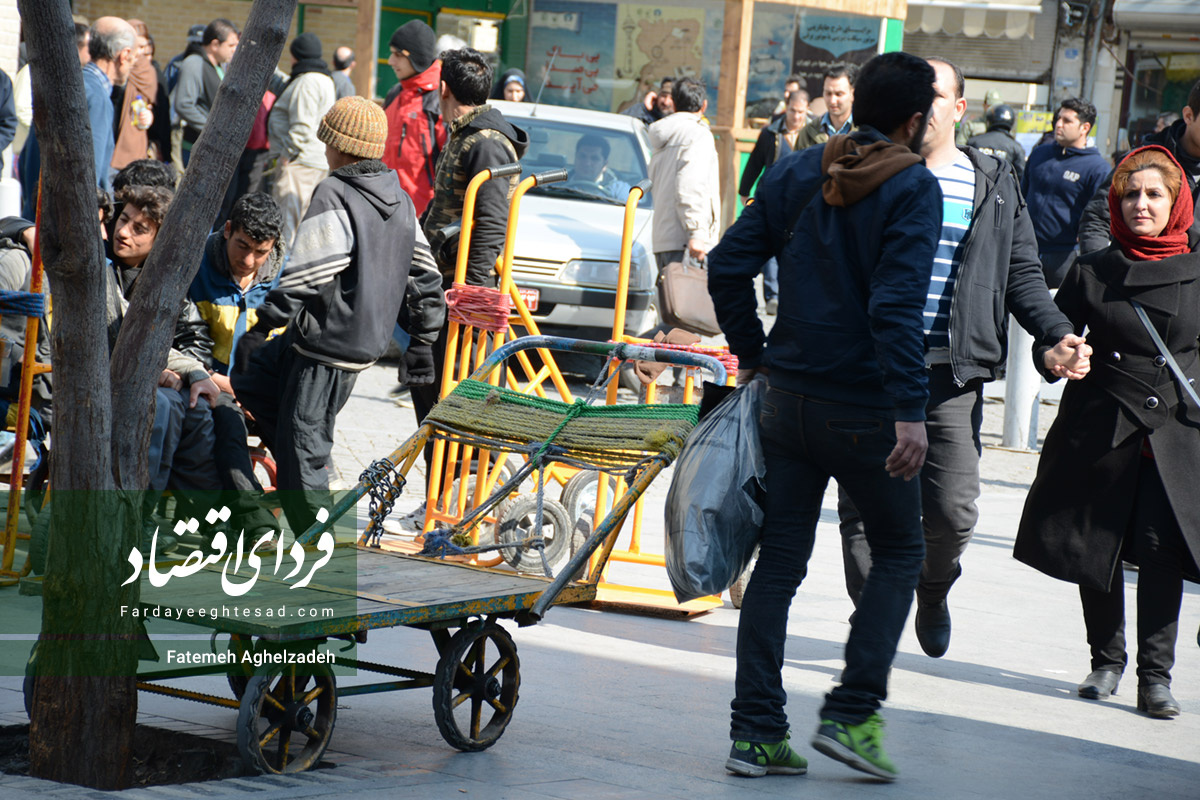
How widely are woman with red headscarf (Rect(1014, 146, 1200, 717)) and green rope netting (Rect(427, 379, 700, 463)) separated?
5.34 ft

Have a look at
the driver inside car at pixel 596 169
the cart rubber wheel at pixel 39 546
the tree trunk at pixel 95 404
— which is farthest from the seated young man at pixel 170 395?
the driver inside car at pixel 596 169

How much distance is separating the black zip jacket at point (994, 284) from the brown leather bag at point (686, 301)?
254cm

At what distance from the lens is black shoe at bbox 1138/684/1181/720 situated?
5.18 meters

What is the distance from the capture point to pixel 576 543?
6938mm

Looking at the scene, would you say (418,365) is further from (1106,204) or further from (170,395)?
(1106,204)

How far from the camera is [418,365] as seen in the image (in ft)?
21.4

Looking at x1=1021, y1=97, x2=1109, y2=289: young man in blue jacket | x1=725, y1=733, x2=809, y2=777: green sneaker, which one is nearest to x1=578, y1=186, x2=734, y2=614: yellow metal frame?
Result: x1=725, y1=733, x2=809, y2=777: green sneaker

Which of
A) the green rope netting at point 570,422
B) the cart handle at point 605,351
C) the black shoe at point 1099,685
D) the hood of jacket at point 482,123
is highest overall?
the hood of jacket at point 482,123

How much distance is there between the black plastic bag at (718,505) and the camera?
4.14 m

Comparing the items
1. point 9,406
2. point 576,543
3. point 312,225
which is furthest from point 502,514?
point 9,406

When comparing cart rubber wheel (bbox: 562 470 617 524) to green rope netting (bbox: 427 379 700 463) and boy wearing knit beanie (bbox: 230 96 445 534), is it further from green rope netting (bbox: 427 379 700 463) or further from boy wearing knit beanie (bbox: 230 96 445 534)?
green rope netting (bbox: 427 379 700 463)

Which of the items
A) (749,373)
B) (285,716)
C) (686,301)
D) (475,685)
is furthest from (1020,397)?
(285,716)

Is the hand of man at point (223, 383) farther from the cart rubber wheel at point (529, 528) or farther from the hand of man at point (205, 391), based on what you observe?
the cart rubber wheel at point (529, 528)

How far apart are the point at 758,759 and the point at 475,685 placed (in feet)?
2.64
